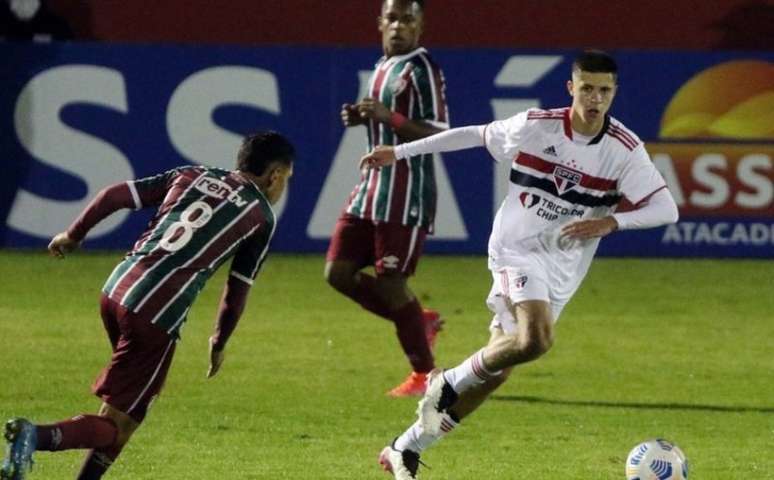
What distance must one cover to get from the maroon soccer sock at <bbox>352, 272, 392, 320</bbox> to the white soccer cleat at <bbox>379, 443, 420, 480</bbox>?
2.54 metres

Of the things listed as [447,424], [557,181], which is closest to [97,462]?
[447,424]

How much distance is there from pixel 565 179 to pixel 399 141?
2338mm

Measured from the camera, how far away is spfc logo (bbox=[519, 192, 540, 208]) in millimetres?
8109

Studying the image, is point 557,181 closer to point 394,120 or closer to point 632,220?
point 632,220

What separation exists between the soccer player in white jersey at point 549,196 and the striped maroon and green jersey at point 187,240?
104cm

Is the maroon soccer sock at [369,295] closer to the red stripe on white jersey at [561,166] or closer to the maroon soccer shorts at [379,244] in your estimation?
the maroon soccer shorts at [379,244]

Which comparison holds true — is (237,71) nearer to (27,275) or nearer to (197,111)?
(197,111)

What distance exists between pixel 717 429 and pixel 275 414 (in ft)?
7.30

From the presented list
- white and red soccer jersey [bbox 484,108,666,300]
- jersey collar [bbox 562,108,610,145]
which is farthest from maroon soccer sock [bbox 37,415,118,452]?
jersey collar [bbox 562,108,610,145]

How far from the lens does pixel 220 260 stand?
7.15 metres

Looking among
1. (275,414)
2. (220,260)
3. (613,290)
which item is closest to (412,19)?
(275,414)

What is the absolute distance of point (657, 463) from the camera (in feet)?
23.8

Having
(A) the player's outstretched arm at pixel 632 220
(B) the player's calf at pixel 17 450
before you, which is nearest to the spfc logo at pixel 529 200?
(A) the player's outstretched arm at pixel 632 220

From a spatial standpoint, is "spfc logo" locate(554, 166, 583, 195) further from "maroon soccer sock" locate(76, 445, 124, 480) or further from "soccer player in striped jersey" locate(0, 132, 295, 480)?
"maroon soccer sock" locate(76, 445, 124, 480)
